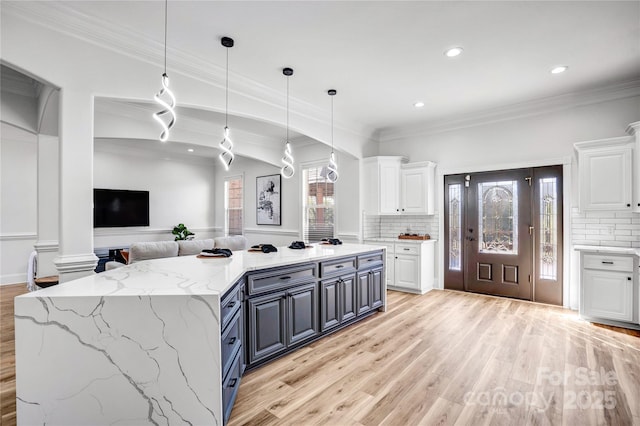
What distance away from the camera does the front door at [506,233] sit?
461cm

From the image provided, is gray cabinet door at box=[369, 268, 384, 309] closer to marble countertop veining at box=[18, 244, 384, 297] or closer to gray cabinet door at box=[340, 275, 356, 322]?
gray cabinet door at box=[340, 275, 356, 322]

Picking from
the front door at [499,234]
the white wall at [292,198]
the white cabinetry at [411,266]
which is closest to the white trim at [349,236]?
the white wall at [292,198]

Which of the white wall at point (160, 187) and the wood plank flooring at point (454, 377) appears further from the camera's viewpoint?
the white wall at point (160, 187)

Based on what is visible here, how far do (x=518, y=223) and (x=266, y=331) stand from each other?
4151 millimetres

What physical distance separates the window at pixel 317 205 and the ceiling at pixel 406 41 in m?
2.39

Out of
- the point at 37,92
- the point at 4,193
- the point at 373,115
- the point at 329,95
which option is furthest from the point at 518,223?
the point at 4,193

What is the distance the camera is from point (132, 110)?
473 centimetres

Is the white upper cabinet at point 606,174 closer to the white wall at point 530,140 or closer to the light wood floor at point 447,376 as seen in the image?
the white wall at point 530,140

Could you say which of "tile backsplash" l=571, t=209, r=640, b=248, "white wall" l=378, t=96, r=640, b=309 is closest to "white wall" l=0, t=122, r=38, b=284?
"white wall" l=378, t=96, r=640, b=309

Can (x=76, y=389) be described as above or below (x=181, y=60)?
below

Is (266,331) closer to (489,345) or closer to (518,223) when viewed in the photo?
(489,345)

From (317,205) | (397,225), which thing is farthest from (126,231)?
(397,225)

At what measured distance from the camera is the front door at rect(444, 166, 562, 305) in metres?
4.61

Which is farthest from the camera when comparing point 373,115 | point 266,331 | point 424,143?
point 424,143
